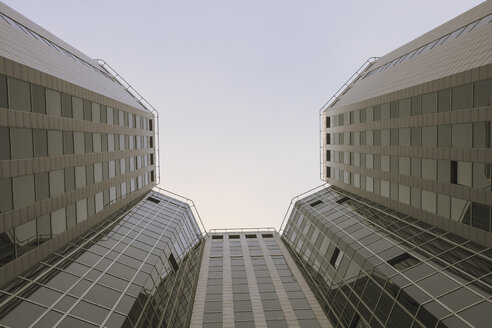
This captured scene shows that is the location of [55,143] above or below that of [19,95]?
below

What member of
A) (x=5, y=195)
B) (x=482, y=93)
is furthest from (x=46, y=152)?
(x=482, y=93)

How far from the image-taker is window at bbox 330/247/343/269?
35750 millimetres

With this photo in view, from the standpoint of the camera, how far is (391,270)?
26.9m

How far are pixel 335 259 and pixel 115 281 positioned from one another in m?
21.6

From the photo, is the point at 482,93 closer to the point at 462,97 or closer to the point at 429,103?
the point at 462,97

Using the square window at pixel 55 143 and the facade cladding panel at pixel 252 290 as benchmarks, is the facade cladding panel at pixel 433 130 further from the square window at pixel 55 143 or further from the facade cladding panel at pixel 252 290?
the square window at pixel 55 143

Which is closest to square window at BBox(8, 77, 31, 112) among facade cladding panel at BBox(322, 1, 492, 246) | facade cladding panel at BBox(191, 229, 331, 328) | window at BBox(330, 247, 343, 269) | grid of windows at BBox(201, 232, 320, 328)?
facade cladding panel at BBox(191, 229, 331, 328)

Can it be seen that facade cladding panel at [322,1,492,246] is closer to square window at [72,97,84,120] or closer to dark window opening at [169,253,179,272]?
dark window opening at [169,253,179,272]

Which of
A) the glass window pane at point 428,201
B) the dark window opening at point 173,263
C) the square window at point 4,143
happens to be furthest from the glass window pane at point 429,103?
the square window at point 4,143

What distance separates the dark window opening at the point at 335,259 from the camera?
3597 centimetres

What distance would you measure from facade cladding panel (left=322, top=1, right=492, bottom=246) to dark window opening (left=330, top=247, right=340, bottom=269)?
7680 millimetres

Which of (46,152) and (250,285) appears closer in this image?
(46,152)

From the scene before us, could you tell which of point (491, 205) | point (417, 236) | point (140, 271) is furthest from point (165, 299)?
point (491, 205)

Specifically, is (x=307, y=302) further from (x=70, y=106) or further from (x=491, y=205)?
(x=70, y=106)
